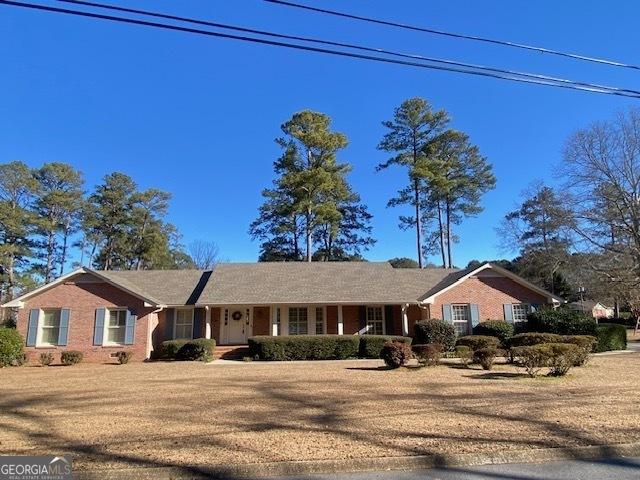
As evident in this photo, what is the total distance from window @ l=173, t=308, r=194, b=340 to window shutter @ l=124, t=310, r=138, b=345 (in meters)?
2.41

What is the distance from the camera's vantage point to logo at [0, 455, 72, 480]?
16.8 feet

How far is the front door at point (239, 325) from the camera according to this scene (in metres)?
24.2

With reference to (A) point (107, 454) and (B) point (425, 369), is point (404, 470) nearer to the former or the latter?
(A) point (107, 454)

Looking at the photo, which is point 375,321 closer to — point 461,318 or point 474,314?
point 461,318

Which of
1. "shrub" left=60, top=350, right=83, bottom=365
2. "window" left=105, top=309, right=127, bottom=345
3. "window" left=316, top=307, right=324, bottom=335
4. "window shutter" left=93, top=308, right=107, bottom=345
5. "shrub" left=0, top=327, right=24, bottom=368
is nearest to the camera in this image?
"shrub" left=0, top=327, right=24, bottom=368

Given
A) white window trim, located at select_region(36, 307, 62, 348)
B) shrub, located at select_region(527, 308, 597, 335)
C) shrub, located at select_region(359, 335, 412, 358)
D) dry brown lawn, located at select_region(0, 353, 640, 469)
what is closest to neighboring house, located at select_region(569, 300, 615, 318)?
shrub, located at select_region(527, 308, 597, 335)

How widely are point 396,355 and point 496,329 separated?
31.2 feet

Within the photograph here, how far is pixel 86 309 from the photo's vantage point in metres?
22.0

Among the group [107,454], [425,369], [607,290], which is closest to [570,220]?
[607,290]

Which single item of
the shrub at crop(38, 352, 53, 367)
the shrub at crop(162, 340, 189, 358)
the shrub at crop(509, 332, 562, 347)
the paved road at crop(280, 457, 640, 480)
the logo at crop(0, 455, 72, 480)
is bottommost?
the paved road at crop(280, 457, 640, 480)

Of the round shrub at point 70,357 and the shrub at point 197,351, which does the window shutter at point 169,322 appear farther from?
the round shrub at point 70,357

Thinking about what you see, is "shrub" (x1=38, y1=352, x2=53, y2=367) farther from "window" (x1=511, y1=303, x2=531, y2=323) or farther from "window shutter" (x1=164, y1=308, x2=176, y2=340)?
"window" (x1=511, y1=303, x2=531, y2=323)

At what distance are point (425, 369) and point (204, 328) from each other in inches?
503

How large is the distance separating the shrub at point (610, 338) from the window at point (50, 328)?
83.5 feet
